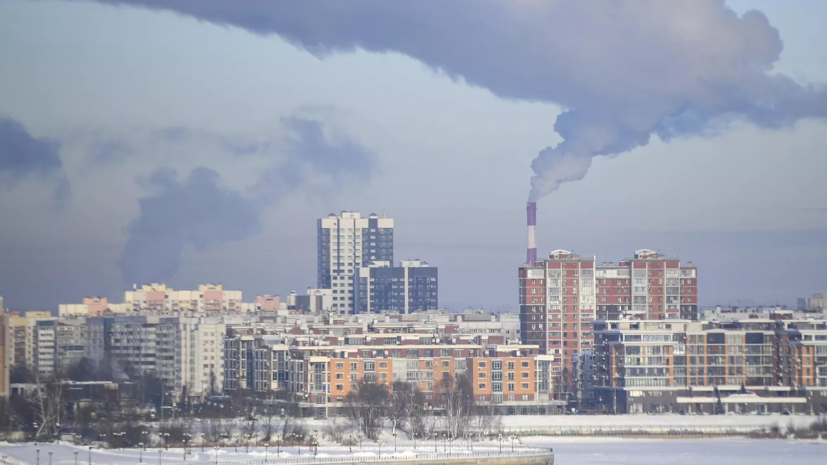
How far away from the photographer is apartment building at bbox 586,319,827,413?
60281mm

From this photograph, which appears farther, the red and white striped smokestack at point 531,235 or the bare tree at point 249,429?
the red and white striped smokestack at point 531,235

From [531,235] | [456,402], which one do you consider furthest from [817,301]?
[456,402]

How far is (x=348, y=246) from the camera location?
12081 centimetres

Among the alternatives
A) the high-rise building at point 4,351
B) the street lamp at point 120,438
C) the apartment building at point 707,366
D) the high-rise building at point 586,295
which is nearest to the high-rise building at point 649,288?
the high-rise building at point 586,295

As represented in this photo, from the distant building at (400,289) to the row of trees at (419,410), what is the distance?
50.2 m

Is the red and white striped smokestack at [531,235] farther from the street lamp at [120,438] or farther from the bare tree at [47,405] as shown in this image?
the street lamp at [120,438]

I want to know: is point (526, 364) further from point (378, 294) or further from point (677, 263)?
point (378, 294)

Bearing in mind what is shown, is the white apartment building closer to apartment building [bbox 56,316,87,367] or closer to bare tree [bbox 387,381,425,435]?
apartment building [bbox 56,316,87,367]

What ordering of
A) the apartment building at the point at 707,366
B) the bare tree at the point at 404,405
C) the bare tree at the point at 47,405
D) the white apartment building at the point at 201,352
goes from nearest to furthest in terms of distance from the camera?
1. the bare tree at the point at 47,405
2. the bare tree at the point at 404,405
3. the apartment building at the point at 707,366
4. the white apartment building at the point at 201,352

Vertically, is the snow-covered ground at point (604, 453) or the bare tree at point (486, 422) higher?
the bare tree at point (486, 422)

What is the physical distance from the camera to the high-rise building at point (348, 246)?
390 ft

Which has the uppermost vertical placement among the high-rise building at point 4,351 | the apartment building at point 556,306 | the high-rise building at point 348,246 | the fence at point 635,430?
the high-rise building at point 348,246

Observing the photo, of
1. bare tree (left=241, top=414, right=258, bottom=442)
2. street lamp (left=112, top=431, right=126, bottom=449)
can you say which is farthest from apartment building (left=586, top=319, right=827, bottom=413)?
street lamp (left=112, top=431, right=126, bottom=449)

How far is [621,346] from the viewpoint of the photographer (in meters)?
60.2
